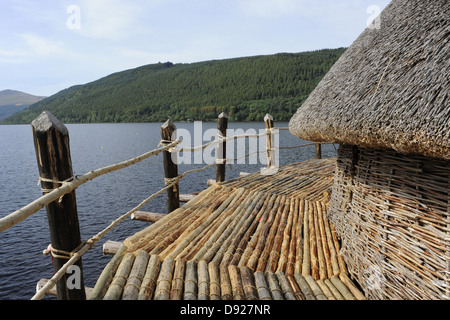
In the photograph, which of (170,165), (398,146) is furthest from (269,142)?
(398,146)

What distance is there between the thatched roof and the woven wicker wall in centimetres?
35

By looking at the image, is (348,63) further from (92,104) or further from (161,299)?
(92,104)

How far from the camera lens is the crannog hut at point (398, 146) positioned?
6.91 feet

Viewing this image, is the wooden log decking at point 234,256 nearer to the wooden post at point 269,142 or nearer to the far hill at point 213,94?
the wooden post at point 269,142

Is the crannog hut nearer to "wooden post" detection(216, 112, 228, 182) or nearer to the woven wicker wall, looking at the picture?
the woven wicker wall

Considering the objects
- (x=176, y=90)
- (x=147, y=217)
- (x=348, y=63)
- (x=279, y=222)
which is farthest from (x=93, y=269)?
(x=176, y=90)

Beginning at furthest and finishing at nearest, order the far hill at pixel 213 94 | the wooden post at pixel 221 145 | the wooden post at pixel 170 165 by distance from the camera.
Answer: the far hill at pixel 213 94
the wooden post at pixel 221 145
the wooden post at pixel 170 165

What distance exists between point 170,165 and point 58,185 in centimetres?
265

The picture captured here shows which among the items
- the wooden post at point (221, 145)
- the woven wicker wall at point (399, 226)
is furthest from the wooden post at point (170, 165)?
the woven wicker wall at point (399, 226)

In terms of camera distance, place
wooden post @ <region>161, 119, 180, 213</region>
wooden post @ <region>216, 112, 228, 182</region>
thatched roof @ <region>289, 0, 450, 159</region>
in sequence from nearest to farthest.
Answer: thatched roof @ <region>289, 0, 450, 159</region> < wooden post @ <region>161, 119, 180, 213</region> < wooden post @ <region>216, 112, 228, 182</region>

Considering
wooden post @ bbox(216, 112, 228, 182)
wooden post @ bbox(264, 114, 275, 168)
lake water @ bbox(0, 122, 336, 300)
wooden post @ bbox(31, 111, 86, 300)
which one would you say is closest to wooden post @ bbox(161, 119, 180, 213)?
wooden post @ bbox(216, 112, 228, 182)

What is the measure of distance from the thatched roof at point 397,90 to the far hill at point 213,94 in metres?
72.9

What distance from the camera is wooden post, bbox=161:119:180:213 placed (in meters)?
4.67

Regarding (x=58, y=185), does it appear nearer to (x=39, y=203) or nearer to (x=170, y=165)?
(x=39, y=203)
